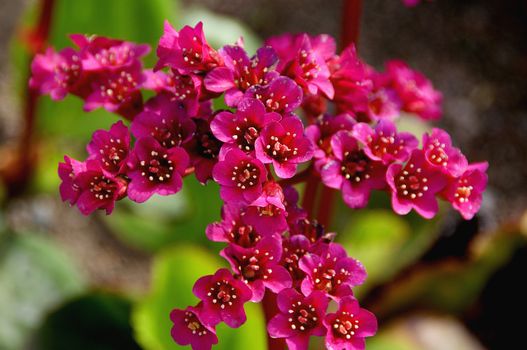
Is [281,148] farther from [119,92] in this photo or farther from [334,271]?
[119,92]

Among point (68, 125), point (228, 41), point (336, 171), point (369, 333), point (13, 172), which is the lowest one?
point (13, 172)

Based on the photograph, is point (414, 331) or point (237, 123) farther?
point (414, 331)

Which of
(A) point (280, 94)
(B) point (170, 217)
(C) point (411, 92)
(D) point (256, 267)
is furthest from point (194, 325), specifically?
(B) point (170, 217)

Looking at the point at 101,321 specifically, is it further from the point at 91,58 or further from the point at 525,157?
the point at 525,157

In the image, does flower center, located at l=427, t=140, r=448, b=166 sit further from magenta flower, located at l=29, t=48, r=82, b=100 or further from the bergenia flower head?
magenta flower, located at l=29, t=48, r=82, b=100

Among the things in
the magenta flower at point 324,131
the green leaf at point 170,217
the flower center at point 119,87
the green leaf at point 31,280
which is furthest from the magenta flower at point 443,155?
the green leaf at point 31,280

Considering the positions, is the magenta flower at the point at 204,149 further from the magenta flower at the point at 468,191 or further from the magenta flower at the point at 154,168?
the magenta flower at the point at 468,191

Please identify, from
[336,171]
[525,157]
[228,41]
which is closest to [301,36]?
[336,171]
